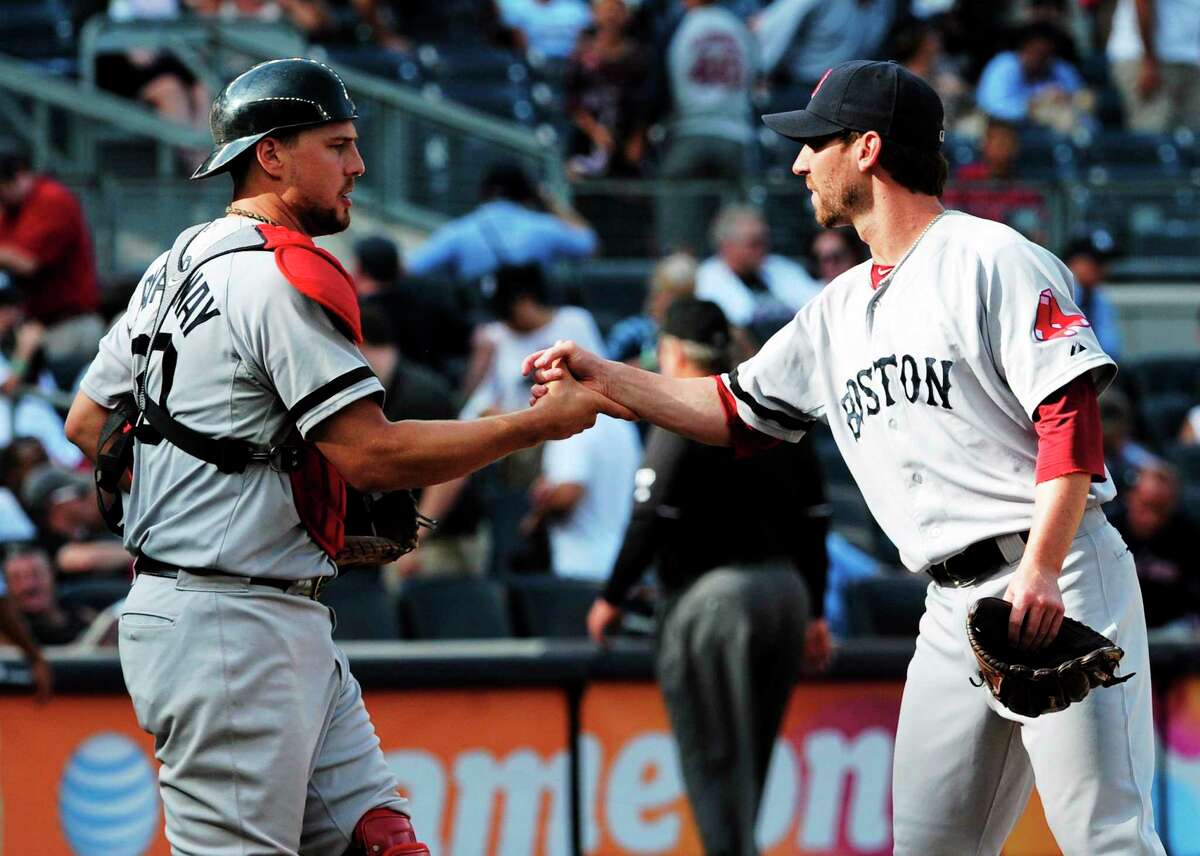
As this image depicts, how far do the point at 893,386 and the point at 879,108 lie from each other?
2.16 feet

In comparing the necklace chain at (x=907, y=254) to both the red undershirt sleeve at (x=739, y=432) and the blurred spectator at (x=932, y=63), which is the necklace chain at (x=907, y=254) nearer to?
the red undershirt sleeve at (x=739, y=432)

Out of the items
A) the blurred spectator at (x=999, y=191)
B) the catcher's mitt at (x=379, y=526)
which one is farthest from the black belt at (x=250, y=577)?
the blurred spectator at (x=999, y=191)

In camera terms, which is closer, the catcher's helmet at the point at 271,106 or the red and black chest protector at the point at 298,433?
the red and black chest protector at the point at 298,433

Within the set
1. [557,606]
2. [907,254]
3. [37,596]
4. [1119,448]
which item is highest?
[907,254]

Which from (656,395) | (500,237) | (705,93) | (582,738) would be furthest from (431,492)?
(705,93)

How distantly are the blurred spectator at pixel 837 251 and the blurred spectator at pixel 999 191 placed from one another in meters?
1.10

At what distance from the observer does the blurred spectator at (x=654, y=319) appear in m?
9.38

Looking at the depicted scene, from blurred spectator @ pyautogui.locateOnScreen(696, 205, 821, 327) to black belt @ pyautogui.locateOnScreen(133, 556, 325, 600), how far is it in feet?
20.6

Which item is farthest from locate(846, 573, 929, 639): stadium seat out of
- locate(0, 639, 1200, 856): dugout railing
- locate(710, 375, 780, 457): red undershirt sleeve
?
locate(710, 375, 780, 457): red undershirt sleeve

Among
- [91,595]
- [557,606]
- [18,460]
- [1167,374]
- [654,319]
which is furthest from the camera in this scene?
[1167,374]

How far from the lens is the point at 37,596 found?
306 inches

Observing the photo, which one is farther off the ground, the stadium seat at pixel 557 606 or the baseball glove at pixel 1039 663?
the baseball glove at pixel 1039 663

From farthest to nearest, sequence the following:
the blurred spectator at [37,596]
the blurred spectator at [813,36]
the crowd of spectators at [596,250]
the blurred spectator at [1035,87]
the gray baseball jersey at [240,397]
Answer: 1. the blurred spectator at [1035,87]
2. the blurred spectator at [813,36]
3. the crowd of spectators at [596,250]
4. the blurred spectator at [37,596]
5. the gray baseball jersey at [240,397]

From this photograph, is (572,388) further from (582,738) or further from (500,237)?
(500,237)
